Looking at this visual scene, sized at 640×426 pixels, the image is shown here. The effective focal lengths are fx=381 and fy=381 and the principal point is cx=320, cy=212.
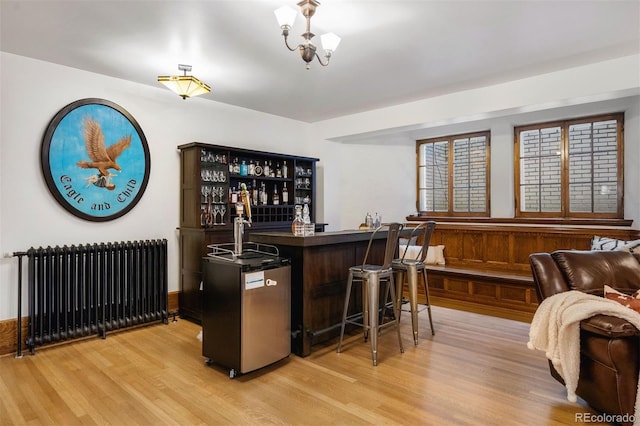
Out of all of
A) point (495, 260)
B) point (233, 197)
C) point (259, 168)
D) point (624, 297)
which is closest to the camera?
point (624, 297)

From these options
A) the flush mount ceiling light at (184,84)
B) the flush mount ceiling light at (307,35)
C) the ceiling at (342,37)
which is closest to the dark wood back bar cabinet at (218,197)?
the flush mount ceiling light at (184,84)

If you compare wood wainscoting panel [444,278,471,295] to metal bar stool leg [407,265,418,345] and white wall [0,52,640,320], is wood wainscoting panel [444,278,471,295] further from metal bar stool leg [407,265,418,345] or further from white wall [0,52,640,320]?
metal bar stool leg [407,265,418,345]

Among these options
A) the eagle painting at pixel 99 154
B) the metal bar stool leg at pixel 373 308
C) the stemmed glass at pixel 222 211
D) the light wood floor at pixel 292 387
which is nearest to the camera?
the light wood floor at pixel 292 387

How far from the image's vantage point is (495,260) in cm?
558

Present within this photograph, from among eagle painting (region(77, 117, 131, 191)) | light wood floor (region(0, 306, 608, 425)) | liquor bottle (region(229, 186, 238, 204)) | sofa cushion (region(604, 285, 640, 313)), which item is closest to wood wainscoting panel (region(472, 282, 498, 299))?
light wood floor (region(0, 306, 608, 425))

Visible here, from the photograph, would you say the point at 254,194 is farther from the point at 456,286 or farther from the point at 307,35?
the point at 456,286

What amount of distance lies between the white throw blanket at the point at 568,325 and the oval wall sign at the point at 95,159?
405 centimetres

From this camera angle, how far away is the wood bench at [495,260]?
15.7ft

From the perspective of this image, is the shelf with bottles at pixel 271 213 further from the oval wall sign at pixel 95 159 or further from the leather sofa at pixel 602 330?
the leather sofa at pixel 602 330

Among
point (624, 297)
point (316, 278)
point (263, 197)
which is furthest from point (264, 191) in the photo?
point (624, 297)

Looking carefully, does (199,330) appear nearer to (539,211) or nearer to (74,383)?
(74,383)

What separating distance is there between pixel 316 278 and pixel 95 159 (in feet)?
8.66

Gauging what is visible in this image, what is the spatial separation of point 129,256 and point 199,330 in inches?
43.0

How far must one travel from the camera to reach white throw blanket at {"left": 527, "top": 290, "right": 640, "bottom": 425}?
224 cm
